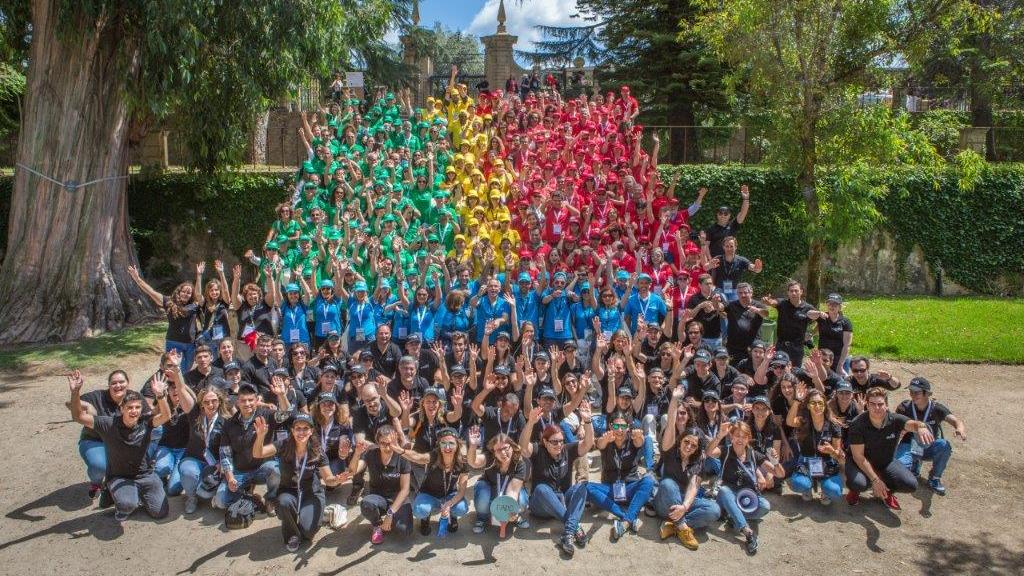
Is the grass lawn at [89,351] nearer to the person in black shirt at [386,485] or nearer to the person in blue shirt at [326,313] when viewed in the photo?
the person in blue shirt at [326,313]

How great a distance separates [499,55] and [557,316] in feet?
62.4

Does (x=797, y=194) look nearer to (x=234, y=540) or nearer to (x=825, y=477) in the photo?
(x=825, y=477)

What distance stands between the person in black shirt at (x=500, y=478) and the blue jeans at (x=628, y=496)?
71 cm

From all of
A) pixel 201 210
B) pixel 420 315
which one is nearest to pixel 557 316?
pixel 420 315

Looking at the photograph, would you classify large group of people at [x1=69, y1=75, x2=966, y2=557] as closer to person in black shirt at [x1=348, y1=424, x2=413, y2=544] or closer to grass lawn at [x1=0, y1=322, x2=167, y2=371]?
person in black shirt at [x1=348, y1=424, x2=413, y2=544]

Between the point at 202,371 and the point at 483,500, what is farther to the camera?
the point at 202,371

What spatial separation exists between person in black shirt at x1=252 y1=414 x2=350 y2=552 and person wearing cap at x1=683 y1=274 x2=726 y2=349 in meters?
5.00

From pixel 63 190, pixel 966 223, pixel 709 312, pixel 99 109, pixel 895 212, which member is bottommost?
pixel 709 312

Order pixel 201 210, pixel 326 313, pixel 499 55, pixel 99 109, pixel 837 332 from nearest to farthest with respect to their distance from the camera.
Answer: pixel 837 332 < pixel 326 313 < pixel 99 109 < pixel 201 210 < pixel 499 55

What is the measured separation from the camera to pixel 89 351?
1274cm

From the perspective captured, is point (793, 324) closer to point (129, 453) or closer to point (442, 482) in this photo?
point (442, 482)

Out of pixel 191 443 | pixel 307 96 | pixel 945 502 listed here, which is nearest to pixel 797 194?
pixel 945 502

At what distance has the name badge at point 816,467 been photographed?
24.1 ft

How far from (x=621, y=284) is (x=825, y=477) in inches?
153
